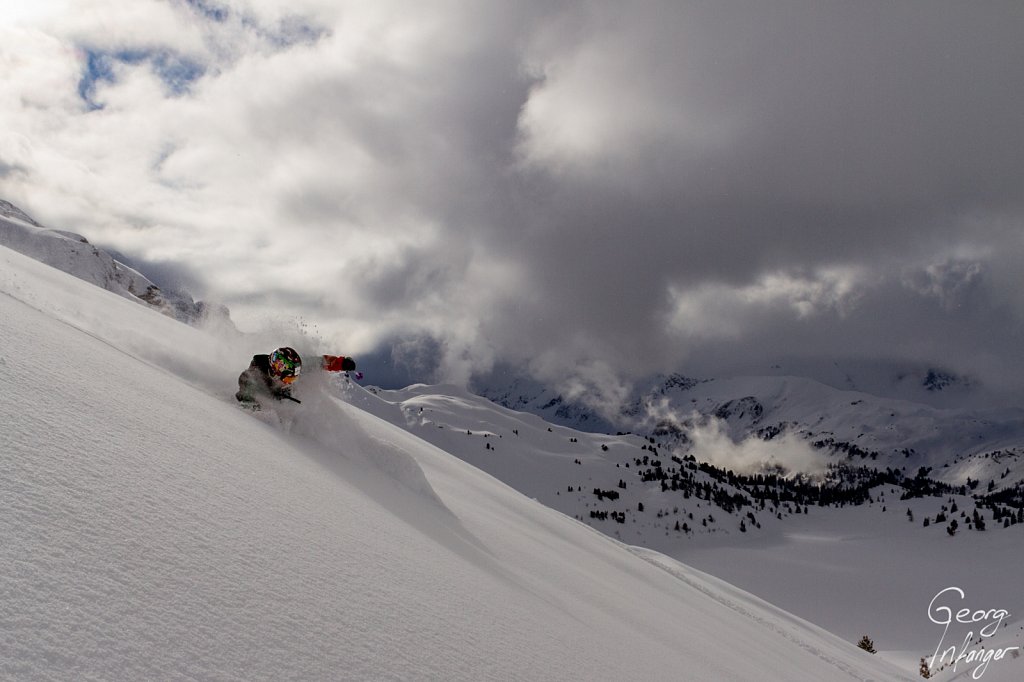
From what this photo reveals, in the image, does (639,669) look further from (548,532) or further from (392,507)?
(548,532)

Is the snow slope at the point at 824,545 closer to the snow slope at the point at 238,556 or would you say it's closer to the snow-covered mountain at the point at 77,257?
the snow slope at the point at 238,556

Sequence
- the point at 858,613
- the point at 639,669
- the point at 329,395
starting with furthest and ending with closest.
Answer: the point at 858,613 → the point at 329,395 → the point at 639,669

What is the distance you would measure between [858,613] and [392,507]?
89451mm

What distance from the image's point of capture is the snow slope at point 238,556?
2260 mm

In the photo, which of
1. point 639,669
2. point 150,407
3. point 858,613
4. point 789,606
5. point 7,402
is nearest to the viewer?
point 7,402

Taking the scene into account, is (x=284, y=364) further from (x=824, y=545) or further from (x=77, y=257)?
(x=77, y=257)

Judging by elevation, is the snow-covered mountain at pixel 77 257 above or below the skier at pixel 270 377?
below

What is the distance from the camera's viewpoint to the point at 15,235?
429ft

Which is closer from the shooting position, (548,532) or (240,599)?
(240,599)

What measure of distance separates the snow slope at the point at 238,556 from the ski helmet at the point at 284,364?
465mm

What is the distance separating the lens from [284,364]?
28.6 feet

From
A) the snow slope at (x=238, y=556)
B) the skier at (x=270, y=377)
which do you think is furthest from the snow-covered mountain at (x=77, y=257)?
the snow slope at (x=238, y=556)

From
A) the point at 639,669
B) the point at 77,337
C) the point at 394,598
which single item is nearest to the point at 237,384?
the point at 77,337

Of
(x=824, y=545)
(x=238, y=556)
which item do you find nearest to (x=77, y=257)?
(x=238, y=556)
